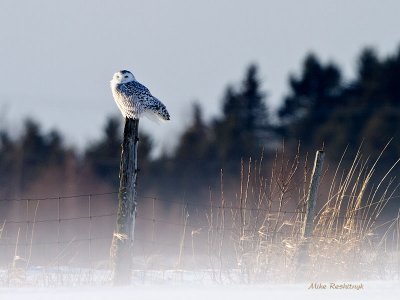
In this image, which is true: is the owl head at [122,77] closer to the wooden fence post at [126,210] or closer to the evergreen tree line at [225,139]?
the wooden fence post at [126,210]

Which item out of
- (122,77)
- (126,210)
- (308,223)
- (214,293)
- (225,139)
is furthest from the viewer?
(225,139)

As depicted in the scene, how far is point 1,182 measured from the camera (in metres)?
44.3

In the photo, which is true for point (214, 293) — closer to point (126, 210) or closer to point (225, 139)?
point (126, 210)

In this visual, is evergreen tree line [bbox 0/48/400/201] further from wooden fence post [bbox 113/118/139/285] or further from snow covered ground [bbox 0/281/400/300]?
snow covered ground [bbox 0/281/400/300]

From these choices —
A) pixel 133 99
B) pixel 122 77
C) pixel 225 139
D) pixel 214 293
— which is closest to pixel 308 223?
pixel 133 99

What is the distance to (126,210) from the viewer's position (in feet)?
39.5

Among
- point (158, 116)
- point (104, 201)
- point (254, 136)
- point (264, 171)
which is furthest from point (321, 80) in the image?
point (158, 116)

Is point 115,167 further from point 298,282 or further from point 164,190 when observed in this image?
point 298,282

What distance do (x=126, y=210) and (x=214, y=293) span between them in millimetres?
3314

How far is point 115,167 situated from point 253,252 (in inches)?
1251

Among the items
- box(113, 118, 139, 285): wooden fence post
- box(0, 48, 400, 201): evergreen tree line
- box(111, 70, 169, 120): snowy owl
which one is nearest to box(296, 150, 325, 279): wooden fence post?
box(113, 118, 139, 285): wooden fence post

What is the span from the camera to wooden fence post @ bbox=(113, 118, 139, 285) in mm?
11992

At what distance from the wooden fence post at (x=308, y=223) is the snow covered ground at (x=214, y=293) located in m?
2.28

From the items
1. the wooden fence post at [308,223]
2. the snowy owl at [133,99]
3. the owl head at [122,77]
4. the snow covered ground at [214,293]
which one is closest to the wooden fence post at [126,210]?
the snowy owl at [133,99]
